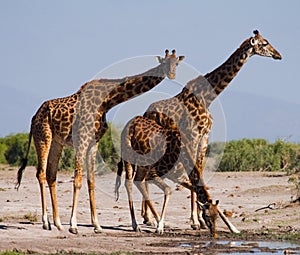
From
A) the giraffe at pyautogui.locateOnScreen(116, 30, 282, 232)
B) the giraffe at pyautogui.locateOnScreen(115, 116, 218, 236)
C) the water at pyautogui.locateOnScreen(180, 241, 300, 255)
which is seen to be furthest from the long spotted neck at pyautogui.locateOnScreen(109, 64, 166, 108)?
the water at pyautogui.locateOnScreen(180, 241, 300, 255)

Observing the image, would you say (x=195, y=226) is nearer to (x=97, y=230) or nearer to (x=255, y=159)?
(x=97, y=230)

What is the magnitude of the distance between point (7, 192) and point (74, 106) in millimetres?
5972

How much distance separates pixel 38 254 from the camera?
12.3m

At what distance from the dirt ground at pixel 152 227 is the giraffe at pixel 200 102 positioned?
108 cm

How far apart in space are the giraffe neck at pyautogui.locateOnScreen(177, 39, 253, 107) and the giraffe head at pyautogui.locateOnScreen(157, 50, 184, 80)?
3.38 feet

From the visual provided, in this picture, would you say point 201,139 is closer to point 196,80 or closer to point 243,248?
point 196,80

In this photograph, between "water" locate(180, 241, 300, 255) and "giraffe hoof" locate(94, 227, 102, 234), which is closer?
"water" locate(180, 241, 300, 255)

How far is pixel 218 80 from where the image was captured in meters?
16.1

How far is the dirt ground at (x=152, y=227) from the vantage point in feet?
43.1

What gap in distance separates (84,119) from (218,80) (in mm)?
2464

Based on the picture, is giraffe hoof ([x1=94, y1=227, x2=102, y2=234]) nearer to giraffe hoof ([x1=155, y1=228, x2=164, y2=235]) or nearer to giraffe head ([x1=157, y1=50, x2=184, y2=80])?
giraffe hoof ([x1=155, y1=228, x2=164, y2=235])

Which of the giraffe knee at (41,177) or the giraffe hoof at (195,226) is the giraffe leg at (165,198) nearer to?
the giraffe hoof at (195,226)

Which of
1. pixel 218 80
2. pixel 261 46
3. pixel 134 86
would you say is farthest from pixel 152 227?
pixel 261 46

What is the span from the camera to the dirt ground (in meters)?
13.1
